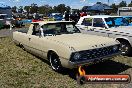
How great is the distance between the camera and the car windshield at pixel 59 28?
7699 millimetres

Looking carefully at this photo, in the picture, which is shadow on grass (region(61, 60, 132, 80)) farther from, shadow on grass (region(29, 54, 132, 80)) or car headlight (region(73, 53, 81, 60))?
car headlight (region(73, 53, 81, 60))

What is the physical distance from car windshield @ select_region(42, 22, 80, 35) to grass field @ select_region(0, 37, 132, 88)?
116 centimetres

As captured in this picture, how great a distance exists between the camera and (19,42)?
962 cm

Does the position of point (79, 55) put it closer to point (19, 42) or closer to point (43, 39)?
point (43, 39)

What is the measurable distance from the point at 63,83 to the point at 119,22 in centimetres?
503

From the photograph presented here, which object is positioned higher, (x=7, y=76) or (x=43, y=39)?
(x=43, y=39)

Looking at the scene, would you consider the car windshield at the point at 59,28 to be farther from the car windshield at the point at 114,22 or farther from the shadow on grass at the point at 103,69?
the car windshield at the point at 114,22

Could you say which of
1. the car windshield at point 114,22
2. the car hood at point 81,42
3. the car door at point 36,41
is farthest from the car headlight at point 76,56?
the car windshield at point 114,22

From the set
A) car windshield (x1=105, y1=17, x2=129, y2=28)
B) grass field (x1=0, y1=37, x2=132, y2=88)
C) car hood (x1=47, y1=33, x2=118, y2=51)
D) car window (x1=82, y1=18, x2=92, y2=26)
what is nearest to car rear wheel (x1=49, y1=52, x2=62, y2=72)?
grass field (x1=0, y1=37, x2=132, y2=88)

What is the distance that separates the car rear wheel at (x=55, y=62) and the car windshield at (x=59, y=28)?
1.03 metres

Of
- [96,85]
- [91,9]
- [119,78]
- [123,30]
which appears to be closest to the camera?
[119,78]

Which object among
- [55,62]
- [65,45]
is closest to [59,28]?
[55,62]

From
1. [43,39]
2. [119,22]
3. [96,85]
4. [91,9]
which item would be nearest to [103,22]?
[119,22]

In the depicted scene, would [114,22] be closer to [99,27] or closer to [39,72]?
[99,27]
